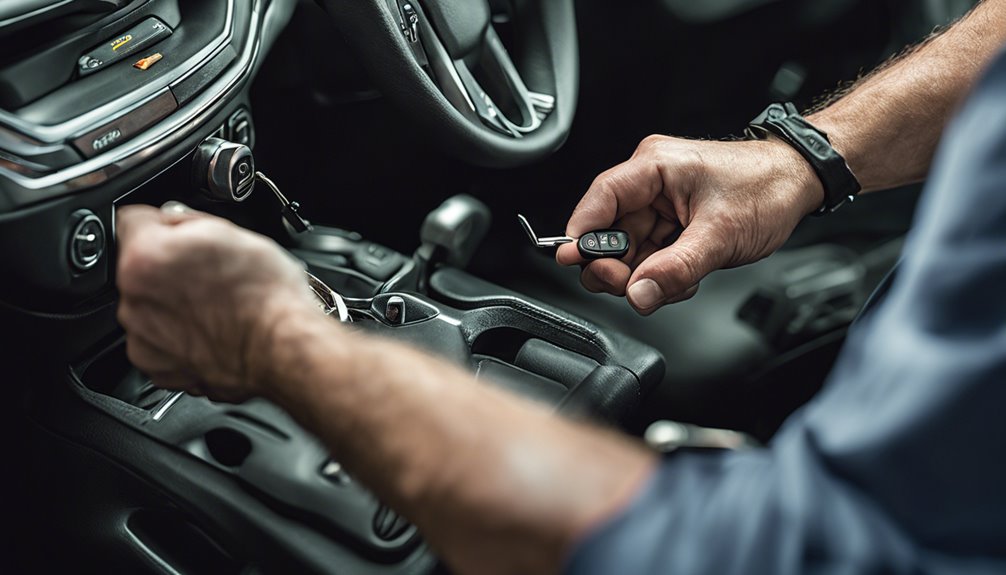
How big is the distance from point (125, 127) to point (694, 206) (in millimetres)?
558

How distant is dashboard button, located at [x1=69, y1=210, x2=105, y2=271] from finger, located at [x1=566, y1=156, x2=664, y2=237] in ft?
1.50

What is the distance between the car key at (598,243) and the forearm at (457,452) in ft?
1.33

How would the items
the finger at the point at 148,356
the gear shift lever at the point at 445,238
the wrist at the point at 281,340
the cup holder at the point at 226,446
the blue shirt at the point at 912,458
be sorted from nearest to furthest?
the blue shirt at the point at 912,458 < the wrist at the point at 281,340 < the finger at the point at 148,356 < the cup holder at the point at 226,446 < the gear shift lever at the point at 445,238

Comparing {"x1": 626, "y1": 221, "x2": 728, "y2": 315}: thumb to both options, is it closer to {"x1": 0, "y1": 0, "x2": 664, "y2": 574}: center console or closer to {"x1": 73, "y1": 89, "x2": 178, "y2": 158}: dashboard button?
{"x1": 0, "y1": 0, "x2": 664, "y2": 574}: center console

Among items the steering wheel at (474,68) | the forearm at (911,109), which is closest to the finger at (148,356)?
the steering wheel at (474,68)

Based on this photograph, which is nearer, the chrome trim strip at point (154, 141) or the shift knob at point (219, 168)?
the chrome trim strip at point (154, 141)

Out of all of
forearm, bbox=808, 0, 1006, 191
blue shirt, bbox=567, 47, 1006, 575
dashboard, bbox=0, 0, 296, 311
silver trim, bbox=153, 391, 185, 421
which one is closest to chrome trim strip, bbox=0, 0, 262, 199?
dashboard, bbox=0, 0, 296, 311

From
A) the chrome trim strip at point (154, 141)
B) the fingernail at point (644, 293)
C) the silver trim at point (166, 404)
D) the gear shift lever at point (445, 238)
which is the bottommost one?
the silver trim at point (166, 404)

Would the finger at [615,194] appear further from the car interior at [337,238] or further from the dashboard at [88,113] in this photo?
the dashboard at [88,113]

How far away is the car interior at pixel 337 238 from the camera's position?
807 millimetres

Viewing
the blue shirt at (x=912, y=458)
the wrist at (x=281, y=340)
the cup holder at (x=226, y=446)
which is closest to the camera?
the blue shirt at (x=912, y=458)

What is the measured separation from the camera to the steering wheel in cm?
105

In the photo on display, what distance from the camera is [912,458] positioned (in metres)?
0.48

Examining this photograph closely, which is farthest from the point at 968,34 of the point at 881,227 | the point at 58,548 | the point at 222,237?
the point at 58,548
